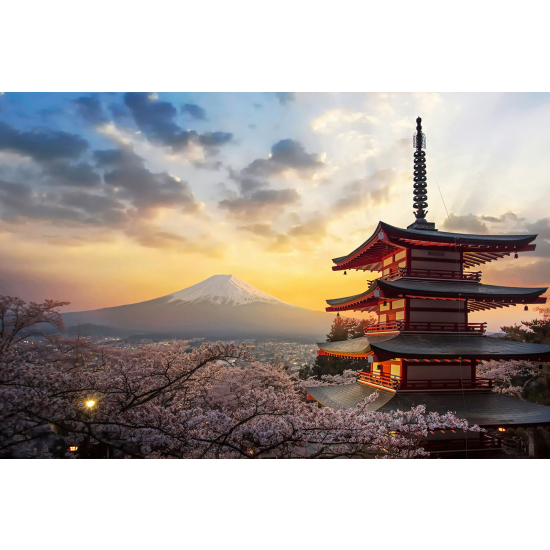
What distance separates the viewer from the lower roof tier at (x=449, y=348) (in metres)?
5.36

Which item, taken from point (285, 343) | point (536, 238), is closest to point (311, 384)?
point (285, 343)

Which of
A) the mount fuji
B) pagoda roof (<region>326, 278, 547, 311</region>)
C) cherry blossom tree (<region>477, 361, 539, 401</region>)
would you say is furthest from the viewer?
cherry blossom tree (<region>477, 361, 539, 401</region>)

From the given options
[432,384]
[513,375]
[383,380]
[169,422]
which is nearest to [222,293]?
[169,422]

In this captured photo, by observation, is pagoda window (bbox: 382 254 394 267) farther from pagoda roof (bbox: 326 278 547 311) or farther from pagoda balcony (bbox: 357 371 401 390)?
pagoda balcony (bbox: 357 371 401 390)

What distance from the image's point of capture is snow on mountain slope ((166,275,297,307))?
800 centimetres

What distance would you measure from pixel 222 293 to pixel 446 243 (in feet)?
17.3

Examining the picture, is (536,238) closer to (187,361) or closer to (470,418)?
(470,418)

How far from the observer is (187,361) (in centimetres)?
655

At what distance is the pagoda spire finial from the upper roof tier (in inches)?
8.0

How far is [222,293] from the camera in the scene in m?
8.66

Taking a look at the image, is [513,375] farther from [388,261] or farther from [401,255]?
[401,255]

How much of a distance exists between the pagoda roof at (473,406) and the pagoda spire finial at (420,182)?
3289 mm

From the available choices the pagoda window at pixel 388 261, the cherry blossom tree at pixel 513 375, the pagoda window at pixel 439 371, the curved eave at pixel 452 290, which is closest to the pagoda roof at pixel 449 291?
the curved eave at pixel 452 290

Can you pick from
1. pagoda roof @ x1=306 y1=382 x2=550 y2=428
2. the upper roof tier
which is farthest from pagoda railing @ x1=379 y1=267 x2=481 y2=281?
pagoda roof @ x1=306 y1=382 x2=550 y2=428
